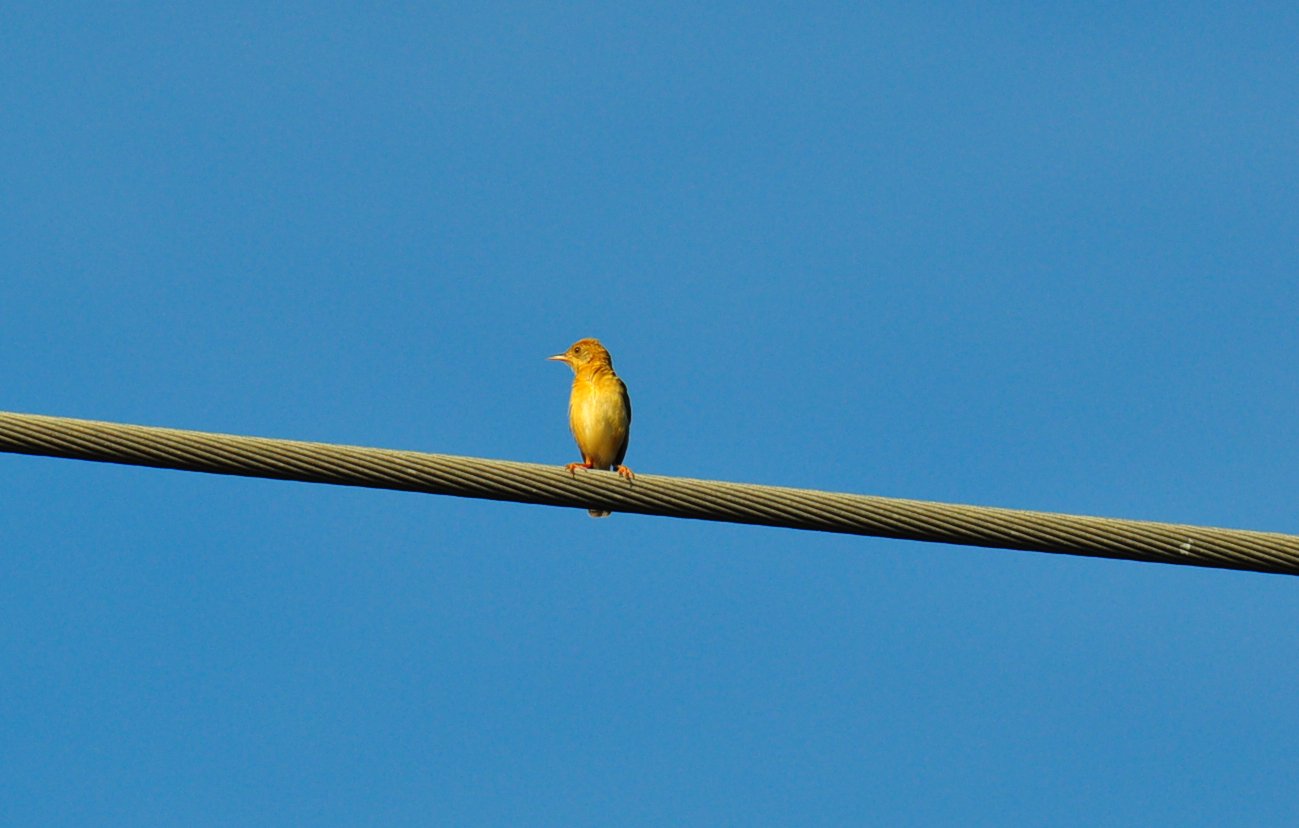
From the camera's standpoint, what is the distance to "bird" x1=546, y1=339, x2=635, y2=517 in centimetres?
1270

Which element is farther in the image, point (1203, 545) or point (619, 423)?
point (619, 423)

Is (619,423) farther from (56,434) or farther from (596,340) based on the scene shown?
(56,434)

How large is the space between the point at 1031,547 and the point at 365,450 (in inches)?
93.9

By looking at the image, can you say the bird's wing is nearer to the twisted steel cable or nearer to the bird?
the bird

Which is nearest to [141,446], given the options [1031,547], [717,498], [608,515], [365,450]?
[365,450]

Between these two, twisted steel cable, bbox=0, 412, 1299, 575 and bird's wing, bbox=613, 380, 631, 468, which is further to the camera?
bird's wing, bbox=613, 380, 631, 468

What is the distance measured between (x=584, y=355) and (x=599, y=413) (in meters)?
0.73

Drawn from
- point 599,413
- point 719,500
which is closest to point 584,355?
point 599,413

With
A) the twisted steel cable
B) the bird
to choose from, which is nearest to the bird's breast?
the bird

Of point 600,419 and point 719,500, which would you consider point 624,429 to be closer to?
point 600,419

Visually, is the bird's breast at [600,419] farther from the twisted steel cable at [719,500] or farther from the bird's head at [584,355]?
the twisted steel cable at [719,500]

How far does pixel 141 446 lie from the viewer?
5.98m

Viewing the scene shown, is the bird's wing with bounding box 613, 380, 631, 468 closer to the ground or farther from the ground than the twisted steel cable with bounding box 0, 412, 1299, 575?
farther from the ground

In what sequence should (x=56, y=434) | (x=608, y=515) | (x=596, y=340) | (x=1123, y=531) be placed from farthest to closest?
(x=596, y=340)
(x=608, y=515)
(x=1123, y=531)
(x=56, y=434)
